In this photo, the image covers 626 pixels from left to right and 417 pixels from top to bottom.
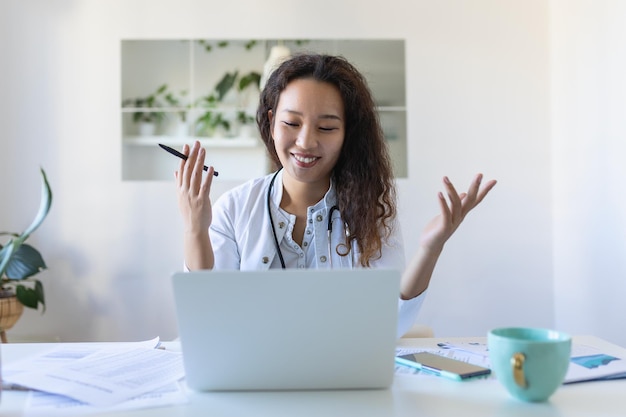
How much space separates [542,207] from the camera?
3.47 metres

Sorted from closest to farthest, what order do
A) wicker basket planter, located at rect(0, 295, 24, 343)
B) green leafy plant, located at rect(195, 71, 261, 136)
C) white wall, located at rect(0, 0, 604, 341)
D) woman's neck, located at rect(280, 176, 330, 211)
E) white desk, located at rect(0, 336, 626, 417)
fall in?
white desk, located at rect(0, 336, 626, 417), woman's neck, located at rect(280, 176, 330, 211), wicker basket planter, located at rect(0, 295, 24, 343), white wall, located at rect(0, 0, 604, 341), green leafy plant, located at rect(195, 71, 261, 136)

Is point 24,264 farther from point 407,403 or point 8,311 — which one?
point 407,403

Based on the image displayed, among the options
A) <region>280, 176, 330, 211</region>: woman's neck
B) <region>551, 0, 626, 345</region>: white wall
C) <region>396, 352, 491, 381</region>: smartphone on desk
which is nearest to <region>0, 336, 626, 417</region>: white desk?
<region>396, 352, 491, 381</region>: smartphone on desk

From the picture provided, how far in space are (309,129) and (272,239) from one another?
0.31 meters

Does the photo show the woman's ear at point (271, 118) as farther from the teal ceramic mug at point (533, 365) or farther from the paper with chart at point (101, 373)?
the teal ceramic mug at point (533, 365)

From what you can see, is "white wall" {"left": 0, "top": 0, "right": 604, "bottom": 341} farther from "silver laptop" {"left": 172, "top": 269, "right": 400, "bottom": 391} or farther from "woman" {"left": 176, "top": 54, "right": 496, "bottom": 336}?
"silver laptop" {"left": 172, "top": 269, "right": 400, "bottom": 391}

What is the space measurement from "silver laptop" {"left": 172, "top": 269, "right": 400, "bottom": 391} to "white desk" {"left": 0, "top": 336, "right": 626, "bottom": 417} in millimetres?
25

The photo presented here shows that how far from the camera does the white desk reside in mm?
861

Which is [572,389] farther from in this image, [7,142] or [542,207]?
[7,142]

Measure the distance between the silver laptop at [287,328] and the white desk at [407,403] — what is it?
25 mm

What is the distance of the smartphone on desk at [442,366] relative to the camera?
3.38 feet

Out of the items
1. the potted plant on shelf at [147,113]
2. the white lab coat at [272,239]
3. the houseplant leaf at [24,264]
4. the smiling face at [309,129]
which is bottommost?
the houseplant leaf at [24,264]

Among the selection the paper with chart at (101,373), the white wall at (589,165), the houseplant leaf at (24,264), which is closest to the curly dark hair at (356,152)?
the paper with chart at (101,373)

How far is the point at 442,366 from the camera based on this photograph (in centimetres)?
108
